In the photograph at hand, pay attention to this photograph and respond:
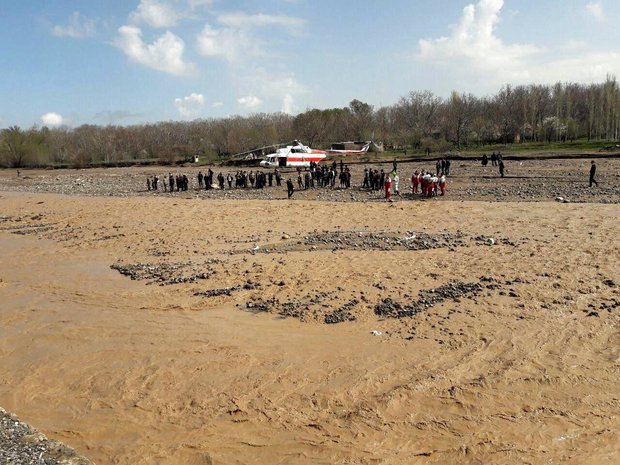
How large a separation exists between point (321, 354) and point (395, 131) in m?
75.4

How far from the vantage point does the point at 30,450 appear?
5.49m

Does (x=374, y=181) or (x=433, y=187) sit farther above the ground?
(x=374, y=181)

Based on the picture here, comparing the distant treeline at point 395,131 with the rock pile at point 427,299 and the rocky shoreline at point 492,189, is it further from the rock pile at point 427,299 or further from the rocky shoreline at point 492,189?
the rock pile at point 427,299

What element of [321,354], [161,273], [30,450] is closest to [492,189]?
[161,273]

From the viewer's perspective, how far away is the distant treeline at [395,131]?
70.1m

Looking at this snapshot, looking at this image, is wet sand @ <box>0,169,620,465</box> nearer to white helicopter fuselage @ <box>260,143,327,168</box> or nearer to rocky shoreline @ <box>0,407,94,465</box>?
rocky shoreline @ <box>0,407,94,465</box>

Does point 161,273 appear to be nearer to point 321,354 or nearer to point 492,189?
point 321,354

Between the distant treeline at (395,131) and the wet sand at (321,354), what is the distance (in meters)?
52.2

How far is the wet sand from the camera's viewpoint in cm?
658

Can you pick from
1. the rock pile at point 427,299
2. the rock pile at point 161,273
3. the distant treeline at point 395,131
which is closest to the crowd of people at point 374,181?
the rock pile at point 161,273

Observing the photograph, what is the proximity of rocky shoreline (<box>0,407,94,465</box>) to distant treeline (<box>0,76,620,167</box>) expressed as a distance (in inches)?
2384

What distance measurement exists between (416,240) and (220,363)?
9142 millimetres

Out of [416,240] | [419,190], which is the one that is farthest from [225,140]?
[416,240]

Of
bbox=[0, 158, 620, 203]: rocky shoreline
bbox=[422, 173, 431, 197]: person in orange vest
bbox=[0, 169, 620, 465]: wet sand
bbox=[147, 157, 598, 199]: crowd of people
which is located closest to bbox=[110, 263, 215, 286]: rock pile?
bbox=[0, 169, 620, 465]: wet sand
